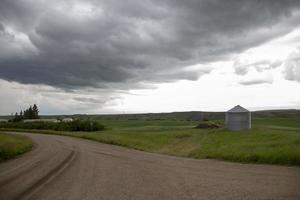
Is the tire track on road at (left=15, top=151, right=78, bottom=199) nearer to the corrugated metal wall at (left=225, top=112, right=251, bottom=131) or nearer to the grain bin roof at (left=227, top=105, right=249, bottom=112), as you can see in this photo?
the corrugated metal wall at (left=225, top=112, right=251, bottom=131)

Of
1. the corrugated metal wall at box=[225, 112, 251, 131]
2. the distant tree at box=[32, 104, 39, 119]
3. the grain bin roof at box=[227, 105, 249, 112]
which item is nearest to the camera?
the corrugated metal wall at box=[225, 112, 251, 131]

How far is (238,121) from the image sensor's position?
52.3m

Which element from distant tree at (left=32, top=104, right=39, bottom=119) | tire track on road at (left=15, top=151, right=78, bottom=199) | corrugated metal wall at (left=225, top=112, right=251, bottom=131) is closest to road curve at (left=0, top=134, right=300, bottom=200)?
tire track on road at (left=15, top=151, right=78, bottom=199)

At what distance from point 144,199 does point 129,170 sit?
654cm

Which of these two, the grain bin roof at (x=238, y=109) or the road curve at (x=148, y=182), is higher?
the grain bin roof at (x=238, y=109)

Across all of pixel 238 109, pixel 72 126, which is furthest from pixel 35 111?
pixel 238 109

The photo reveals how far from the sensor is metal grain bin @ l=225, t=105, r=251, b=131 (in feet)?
171

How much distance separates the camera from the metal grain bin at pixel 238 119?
52125 millimetres

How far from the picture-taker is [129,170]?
16.8m

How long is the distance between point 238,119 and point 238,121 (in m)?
0.27

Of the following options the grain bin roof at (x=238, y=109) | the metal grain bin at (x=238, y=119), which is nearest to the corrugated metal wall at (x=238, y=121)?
the metal grain bin at (x=238, y=119)

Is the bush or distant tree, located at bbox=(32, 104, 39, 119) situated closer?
the bush

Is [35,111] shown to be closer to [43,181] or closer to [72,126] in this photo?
[72,126]

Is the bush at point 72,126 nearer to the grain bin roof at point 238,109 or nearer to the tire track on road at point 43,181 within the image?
the grain bin roof at point 238,109
